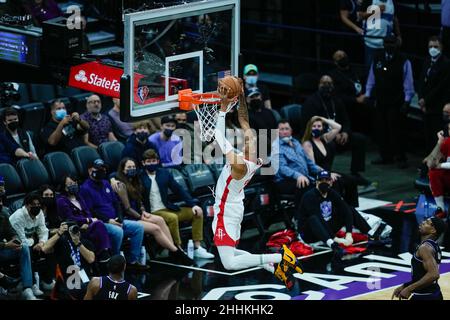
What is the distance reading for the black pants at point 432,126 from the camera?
1844 cm

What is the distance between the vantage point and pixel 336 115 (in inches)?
719

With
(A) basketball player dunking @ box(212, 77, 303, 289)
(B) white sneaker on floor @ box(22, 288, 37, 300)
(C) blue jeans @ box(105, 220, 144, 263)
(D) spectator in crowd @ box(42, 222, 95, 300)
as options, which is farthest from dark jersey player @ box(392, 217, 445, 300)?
(B) white sneaker on floor @ box(22, 288, 37, 300)

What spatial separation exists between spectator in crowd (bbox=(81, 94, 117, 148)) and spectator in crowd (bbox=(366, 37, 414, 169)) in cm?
495

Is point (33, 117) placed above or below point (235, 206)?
above

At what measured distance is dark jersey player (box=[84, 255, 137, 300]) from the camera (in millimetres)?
11504

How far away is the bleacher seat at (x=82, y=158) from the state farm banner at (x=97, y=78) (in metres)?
2.02

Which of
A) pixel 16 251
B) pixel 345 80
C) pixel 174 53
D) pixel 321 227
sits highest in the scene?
pixel 174 53

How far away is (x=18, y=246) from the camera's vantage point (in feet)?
45.6

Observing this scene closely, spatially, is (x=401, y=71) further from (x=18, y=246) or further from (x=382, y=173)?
(x=18, y=246)

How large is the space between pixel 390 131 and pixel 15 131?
6761 mm

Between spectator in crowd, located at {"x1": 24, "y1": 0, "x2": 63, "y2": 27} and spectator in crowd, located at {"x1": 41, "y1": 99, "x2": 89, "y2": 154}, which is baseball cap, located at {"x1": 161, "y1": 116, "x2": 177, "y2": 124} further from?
spectator in crowd, located at {"x1": 24, "y1": 0, "x2": 63, "y2": 27}

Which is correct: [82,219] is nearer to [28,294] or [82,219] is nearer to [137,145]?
[28,294]

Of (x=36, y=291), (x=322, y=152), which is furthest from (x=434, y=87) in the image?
(x=36, y=291)

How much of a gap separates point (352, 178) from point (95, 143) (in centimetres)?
388
